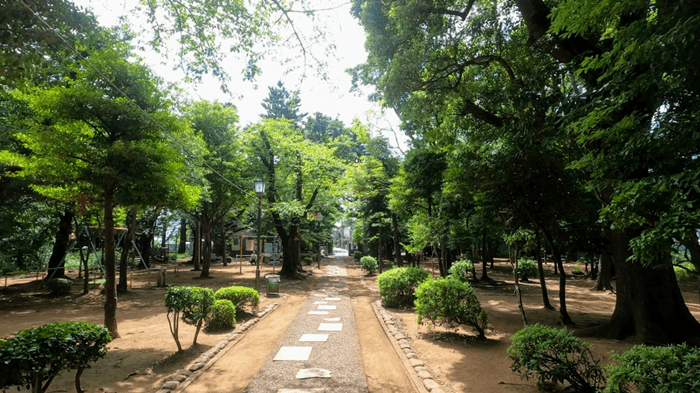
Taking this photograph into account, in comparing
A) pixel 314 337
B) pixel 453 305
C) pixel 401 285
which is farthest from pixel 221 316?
pixel 401 285

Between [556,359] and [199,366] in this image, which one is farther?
[199,366]

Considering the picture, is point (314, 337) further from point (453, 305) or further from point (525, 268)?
point (525, 268)

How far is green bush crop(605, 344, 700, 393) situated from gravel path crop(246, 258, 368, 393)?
110 inches

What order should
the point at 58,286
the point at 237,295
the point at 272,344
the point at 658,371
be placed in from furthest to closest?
the point at 58,286 → the point at 237,295 → the point at 272,344 → the point at 658,371

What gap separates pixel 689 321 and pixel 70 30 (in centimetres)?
1145

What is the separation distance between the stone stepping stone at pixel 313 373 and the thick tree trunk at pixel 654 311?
5731 millimetres

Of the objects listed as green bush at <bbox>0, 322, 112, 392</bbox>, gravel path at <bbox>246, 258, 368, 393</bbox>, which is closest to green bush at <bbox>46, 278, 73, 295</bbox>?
gravel path at <bbox>246, 258, 368, 393</bbox>

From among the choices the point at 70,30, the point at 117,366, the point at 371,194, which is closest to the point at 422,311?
the point at 117,366

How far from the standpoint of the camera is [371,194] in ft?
63.9

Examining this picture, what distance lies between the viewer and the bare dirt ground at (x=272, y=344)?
4.91 metres

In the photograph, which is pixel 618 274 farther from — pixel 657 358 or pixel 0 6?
pixel 0 6

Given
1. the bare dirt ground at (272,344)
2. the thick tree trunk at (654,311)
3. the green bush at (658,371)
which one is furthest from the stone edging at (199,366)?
the thick tree trunk at (654,311)

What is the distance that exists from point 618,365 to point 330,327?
5.79 meters

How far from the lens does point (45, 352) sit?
3.29m
